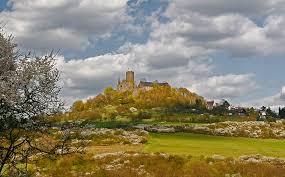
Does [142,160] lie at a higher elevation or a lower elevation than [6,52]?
lower

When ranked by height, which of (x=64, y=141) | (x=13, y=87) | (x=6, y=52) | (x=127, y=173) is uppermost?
(x=6, y=52)

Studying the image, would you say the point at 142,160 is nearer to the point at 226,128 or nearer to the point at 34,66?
the point at 34,66

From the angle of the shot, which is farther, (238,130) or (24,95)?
(238,130)

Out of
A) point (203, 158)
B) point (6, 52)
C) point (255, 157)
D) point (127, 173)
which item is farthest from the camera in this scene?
point (255, 157)

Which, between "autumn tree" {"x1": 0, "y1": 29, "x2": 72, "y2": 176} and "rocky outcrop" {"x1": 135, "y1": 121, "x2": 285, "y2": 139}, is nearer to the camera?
"autumn tree" {"x1": 0, "y1": 29, "x2": 72, "y2": 176}

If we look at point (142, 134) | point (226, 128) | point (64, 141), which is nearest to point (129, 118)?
point (226, 128)

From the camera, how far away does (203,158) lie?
157 ft

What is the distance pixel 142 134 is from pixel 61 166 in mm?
37943

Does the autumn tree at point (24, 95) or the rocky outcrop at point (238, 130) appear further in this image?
the rocky outcrop at point (238, 130)

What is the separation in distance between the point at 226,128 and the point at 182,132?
10576 mm

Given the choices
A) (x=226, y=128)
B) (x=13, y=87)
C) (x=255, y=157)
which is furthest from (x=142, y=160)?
(x=226, y=128)

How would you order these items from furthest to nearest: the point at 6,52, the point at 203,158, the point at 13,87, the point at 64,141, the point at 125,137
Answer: the point at 125,137 < the point at 203,158 < the point at 64,141 < the point at 6,52 < the point at 13,87

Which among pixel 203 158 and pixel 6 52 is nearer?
pixel 6 52

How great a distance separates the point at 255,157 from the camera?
5234 centimetres
